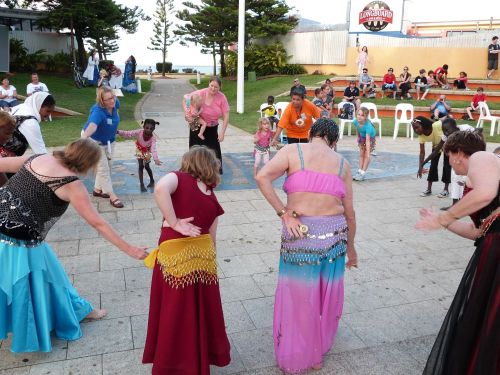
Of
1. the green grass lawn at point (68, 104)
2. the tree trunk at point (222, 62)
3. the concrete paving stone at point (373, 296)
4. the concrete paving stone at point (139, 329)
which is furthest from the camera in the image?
the tree trunk at point (222, 62)

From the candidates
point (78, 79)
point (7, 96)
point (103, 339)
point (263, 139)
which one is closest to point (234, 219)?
point (263, 139)

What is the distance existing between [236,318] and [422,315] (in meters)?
1.66

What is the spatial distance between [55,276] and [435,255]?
13.7 feet

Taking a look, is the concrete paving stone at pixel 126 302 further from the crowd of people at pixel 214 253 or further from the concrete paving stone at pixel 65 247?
the concrete paving stone at pixel 65 247

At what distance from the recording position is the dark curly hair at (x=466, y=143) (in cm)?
287

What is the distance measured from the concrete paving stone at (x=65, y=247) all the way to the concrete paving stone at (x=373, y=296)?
317cm

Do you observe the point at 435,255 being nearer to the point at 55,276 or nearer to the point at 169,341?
the point at 169,341

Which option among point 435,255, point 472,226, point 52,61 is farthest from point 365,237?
point 52,61

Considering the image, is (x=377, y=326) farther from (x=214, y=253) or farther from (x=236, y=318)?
(x=214, y=253)

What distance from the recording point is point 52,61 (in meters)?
28.2

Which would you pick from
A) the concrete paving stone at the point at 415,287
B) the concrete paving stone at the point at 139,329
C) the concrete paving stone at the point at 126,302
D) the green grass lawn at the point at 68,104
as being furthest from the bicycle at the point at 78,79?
the concrete paving stone at the point at 415,287

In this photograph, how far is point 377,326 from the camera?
12.8ft

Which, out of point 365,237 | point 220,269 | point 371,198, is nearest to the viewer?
point 220,269

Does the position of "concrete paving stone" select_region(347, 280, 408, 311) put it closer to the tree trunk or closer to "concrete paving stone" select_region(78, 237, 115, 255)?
"concrete paving stone" select_region(78, 237, 115, 255)
